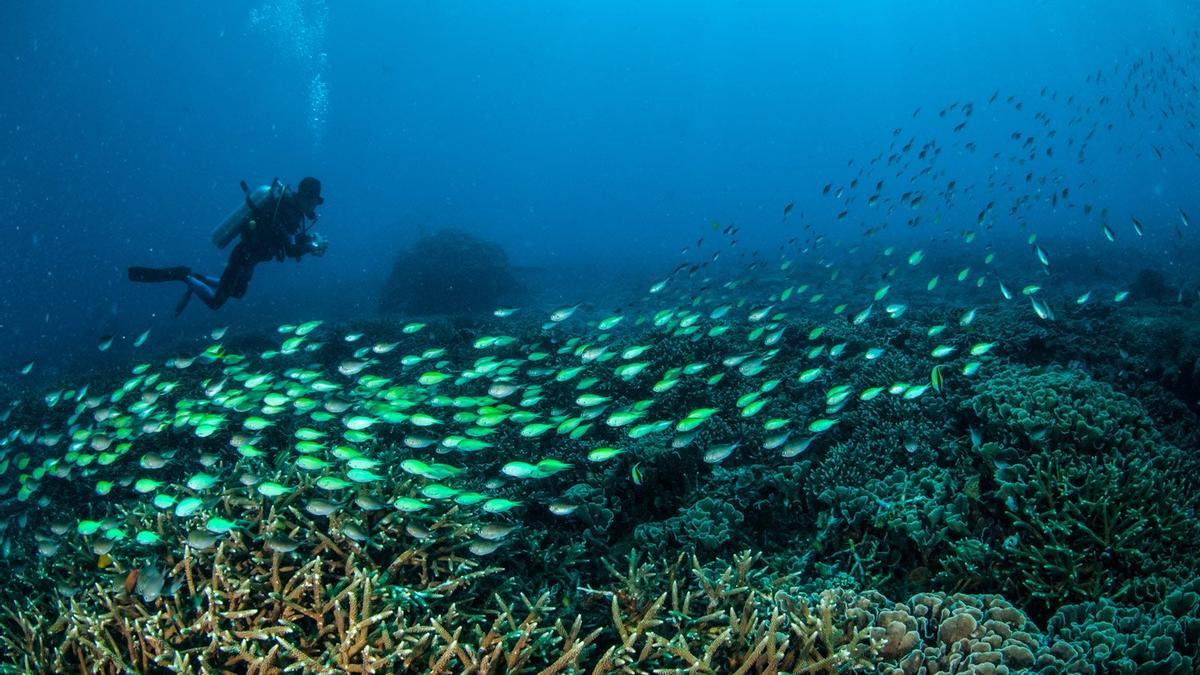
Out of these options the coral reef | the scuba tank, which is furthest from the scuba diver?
the coral reef

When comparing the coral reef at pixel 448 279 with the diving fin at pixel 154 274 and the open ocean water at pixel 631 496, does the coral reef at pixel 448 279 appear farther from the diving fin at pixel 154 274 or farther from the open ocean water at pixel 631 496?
the diving fin at pixel 154 274

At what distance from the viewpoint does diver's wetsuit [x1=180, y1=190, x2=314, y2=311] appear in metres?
12.0

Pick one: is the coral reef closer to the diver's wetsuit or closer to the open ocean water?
the open ocean water

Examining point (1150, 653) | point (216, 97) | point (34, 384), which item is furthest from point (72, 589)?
point (216, 97)

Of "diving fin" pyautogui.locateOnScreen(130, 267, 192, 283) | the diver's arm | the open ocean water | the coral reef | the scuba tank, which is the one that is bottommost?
the open ocean water

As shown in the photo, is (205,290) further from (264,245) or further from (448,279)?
(448,279)

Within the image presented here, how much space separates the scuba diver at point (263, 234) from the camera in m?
11.9

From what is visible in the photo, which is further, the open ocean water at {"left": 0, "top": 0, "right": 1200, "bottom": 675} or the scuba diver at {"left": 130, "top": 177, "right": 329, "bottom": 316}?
the scuba diver at {"left": 130, "top": 177, "right": 329, "bottom": 316}

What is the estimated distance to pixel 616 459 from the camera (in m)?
5.91

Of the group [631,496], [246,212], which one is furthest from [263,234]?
[631,496]

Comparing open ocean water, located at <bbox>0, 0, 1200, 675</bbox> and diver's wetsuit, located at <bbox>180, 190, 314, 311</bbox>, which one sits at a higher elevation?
diver's wetsuit, located at <bbox>180, 190, 314, 311</bbox>

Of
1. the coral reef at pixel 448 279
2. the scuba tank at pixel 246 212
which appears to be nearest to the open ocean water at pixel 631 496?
the scuba tank at pixel 246 212

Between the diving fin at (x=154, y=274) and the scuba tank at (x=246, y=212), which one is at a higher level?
the scuba tank at (x=246, y=212)

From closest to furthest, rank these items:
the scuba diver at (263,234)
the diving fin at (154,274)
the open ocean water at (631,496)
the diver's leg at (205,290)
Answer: the open ocean water at (631,496) → the scuba diver at (263,234) → the diving fin at (154,274) → the diver's leg at (205,290)
